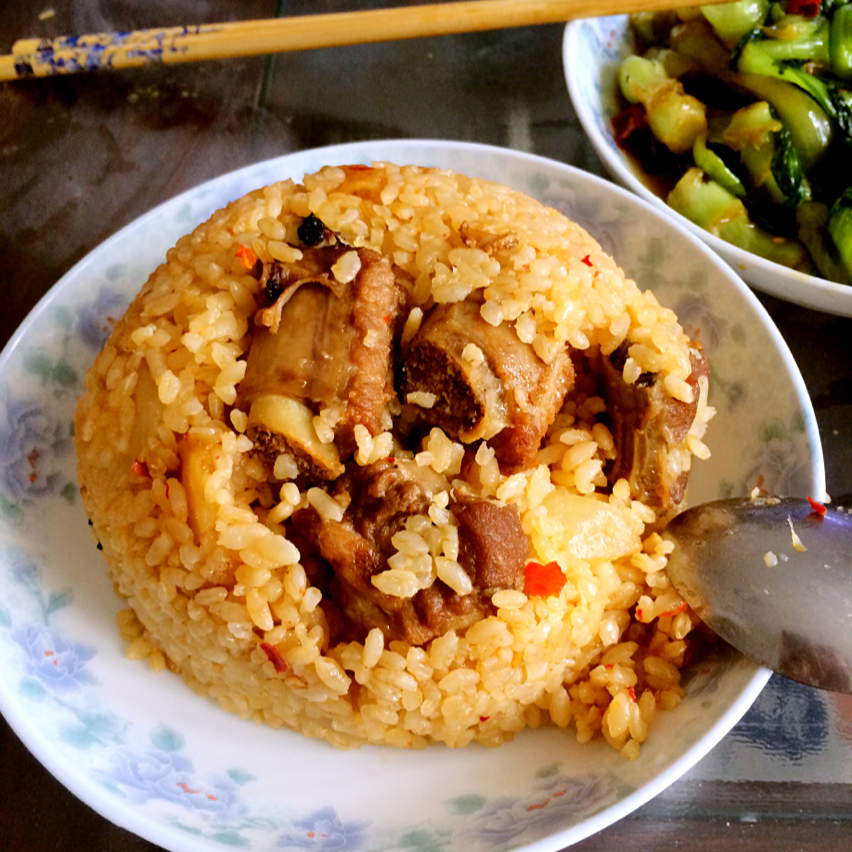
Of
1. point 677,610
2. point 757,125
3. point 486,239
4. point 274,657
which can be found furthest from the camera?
point 757,125

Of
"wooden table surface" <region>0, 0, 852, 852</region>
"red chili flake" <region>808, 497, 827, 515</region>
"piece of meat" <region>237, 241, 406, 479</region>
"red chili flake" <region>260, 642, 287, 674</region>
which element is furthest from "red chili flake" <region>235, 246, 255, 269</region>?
"red chili flake" <region>808, 497, 827, 515</region>

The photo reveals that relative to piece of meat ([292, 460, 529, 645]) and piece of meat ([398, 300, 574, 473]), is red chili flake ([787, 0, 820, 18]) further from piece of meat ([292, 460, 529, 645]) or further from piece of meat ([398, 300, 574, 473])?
piece of meat ([292, 460, 529, 645])

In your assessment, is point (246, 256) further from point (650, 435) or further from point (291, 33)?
point (291, 33)

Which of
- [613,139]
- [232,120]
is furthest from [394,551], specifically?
[232,120]

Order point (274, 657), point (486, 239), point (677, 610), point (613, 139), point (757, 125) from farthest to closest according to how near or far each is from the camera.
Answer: point (613, 139)
point (757, 125)
point (486, 239)
point (677, 610)
point (274, 657)

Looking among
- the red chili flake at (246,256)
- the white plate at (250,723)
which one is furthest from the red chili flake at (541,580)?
the red chili flake at (246,256)

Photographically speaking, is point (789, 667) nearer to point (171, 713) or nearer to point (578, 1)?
point (171, 713)

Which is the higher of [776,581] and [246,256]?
[246,256]
